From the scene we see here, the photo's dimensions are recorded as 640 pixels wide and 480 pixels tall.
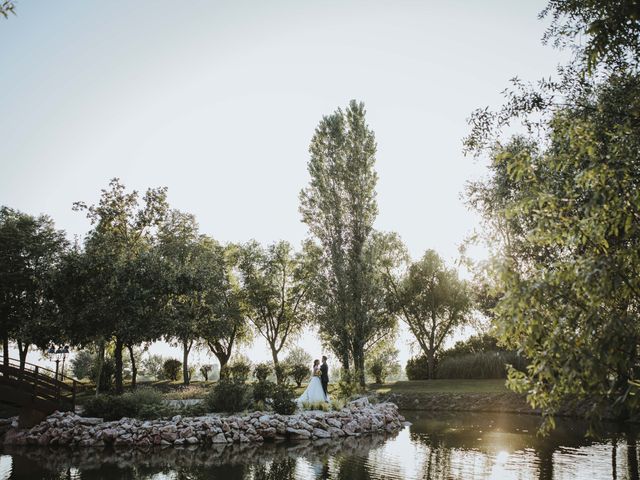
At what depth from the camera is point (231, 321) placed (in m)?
45.9

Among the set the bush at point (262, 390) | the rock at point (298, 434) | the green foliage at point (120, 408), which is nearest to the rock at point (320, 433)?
the rock at point (298, 434)

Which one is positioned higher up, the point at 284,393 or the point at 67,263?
the point at 67,263

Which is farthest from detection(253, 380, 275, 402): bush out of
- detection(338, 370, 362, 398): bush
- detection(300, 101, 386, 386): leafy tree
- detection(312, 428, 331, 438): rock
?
detection(300, 101, 386, 386): leafy tree

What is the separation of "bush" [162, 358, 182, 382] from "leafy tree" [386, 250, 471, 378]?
81.8 ft

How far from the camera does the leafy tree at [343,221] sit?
33781mm

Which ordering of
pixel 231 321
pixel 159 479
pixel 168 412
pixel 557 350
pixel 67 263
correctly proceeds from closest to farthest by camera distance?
pixel 557 350
pixel 159 479
pixel 168 412
pixel 67 263
pixel 231 321

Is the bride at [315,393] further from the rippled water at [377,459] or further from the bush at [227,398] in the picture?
the rippled water at [377,459]

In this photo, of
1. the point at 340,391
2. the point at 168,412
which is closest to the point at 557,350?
the point at 168,412

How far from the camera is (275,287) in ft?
167

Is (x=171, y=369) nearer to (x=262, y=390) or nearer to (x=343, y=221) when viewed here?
(x=343, y=221)

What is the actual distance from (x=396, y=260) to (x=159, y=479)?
120ft

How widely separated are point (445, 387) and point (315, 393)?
559 inches

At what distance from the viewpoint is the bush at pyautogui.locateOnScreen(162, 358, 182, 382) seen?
49344 mm

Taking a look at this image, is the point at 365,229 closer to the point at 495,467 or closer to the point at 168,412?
the point at 168,412
